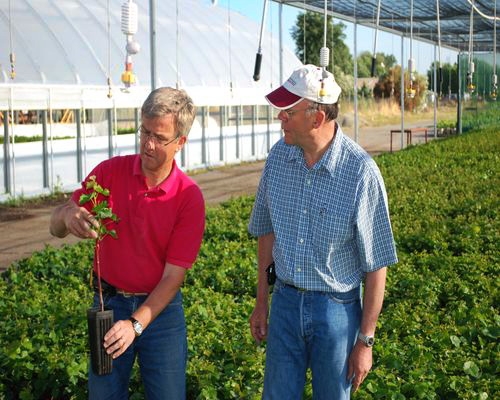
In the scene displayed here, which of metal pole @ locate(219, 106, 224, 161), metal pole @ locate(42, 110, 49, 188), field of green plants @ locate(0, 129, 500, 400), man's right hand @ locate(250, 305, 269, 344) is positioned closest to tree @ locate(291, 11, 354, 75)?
metal pole @ locate(219, 106, 224, 161)

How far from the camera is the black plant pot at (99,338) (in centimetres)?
303

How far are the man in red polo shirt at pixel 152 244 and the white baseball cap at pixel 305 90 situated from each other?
0.36m

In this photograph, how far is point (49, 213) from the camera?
13664 millimetres

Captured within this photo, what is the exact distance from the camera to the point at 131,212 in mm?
3271

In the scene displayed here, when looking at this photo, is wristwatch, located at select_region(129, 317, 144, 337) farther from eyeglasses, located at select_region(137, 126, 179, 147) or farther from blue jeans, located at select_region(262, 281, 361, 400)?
eyeglasses, located at select_region(137, 126, 179, 147)

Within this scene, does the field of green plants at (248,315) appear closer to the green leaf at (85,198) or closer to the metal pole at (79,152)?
the green leaf at (85,198)

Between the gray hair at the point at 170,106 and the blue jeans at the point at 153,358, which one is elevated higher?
the gray hair at the point at 170,106

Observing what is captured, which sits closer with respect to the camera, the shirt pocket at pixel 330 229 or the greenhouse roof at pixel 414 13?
the shirt pocket at pixel 330 229

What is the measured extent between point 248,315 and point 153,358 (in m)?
2.40

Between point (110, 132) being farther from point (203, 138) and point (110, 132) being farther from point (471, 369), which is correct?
point (471, 369)

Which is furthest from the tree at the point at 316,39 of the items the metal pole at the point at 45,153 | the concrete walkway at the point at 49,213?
the metal pole at the point at 45,153

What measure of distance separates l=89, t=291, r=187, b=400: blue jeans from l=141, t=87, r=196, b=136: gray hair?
0.73 m

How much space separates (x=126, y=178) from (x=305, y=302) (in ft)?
2.84

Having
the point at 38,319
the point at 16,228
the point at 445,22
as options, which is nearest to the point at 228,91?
the point at 16,228
